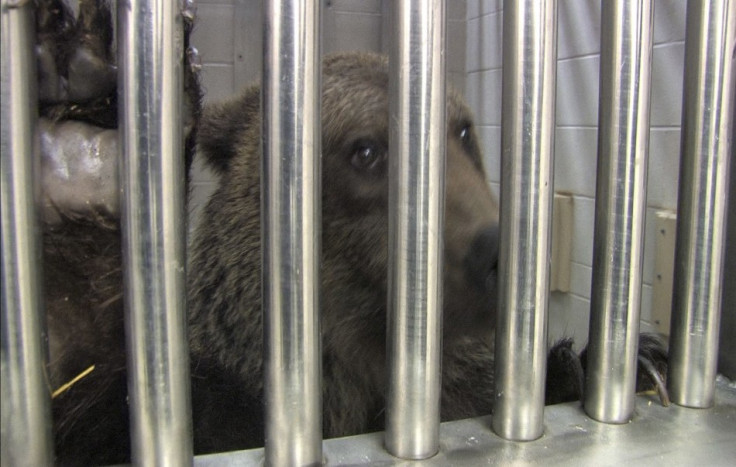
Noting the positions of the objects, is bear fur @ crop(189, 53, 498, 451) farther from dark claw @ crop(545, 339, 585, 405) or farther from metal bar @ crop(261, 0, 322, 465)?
metal bar @ crop(261, 0, 322, 465)

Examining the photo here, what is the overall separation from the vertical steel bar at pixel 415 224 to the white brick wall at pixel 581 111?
109 cm

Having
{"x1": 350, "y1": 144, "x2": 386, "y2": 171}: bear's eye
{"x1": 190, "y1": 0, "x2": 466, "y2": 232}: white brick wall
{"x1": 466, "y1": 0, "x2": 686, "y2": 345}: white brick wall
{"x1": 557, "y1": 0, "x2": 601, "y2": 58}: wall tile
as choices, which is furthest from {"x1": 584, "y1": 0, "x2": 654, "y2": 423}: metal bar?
{"x1": 190, "y1": 0, "x2": 466, "y2": 232}: white brick wall

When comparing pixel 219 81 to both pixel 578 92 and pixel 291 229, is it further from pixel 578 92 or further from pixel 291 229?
pixel 291 229

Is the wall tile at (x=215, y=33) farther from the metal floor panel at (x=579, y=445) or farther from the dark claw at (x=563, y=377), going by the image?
the metal floor panel at (x=579, y=445)

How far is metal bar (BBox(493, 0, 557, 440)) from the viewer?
776 mm

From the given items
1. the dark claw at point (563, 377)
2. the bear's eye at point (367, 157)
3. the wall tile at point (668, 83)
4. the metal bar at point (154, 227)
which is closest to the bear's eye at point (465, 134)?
the bear's eye at point (367, 157)

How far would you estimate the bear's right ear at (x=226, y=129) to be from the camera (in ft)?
5.30

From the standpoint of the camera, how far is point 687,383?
93cm

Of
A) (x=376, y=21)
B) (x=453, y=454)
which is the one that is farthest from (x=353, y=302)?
(x=376, y=21)

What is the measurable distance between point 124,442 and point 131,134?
0.55 m

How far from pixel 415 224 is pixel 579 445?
327mm

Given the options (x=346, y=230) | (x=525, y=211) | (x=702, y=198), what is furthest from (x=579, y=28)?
(x=525, y=211)

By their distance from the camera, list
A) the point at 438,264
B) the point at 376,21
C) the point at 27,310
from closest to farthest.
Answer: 1. the point at 27,310
2. the point at 438,264
3. the point at 376,21

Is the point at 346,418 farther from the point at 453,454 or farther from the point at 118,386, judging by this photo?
the point at 453,454
